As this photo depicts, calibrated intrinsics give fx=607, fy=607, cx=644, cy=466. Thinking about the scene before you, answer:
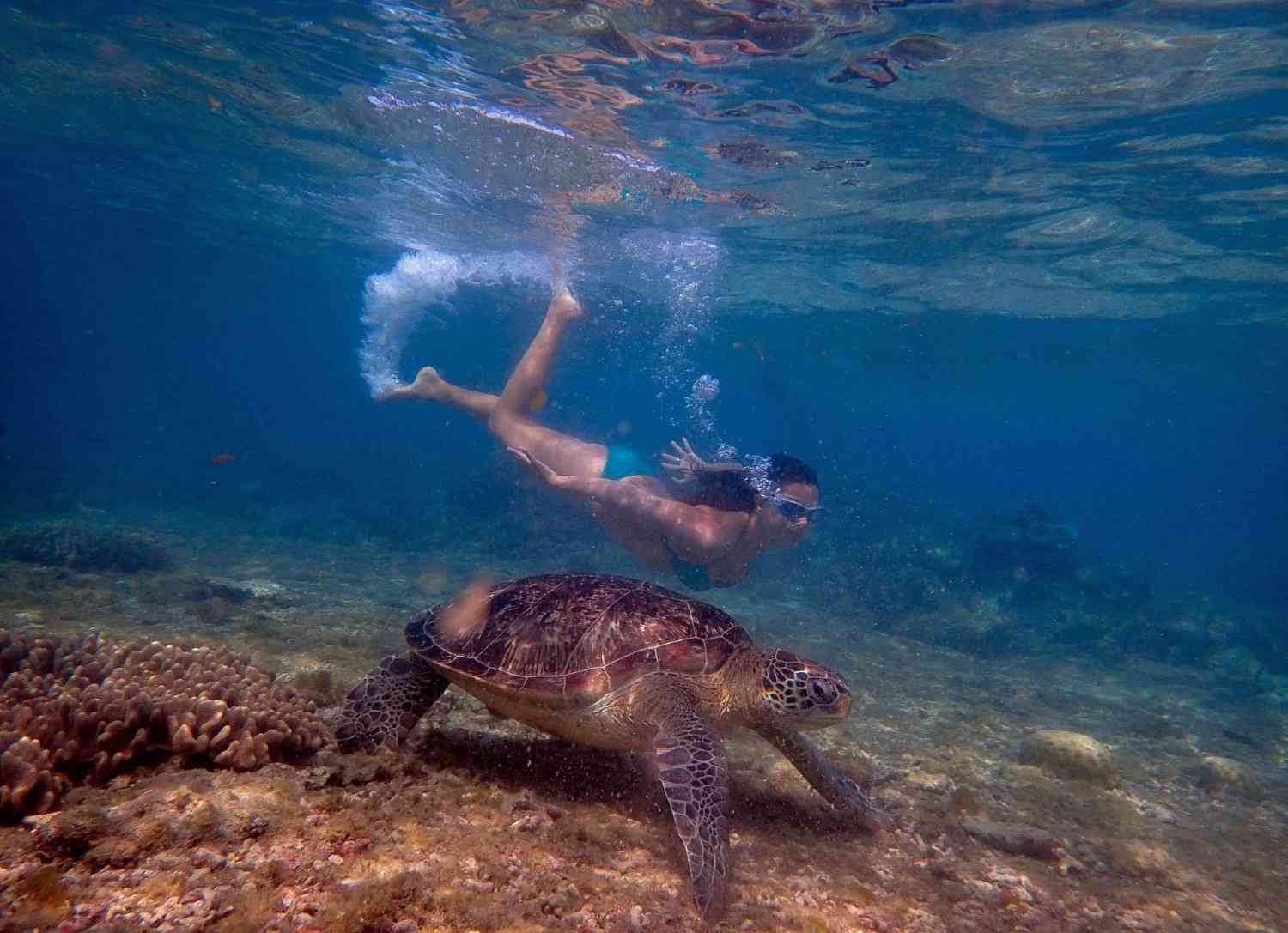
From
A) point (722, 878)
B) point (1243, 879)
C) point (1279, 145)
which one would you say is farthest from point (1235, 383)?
point (722, 878)

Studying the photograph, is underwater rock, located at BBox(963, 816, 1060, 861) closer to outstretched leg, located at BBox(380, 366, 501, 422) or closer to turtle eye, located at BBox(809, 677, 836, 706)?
turtle eye, located at BBox(809, 677, 836, 706)

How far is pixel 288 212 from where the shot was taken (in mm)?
27859

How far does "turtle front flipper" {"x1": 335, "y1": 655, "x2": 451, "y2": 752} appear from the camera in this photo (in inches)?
174

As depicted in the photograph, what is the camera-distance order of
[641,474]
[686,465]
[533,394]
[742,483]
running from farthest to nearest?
[533,394]
[641,474]
[686,465]
[742,483]

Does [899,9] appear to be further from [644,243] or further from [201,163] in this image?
[201,163]

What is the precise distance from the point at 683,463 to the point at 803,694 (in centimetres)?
540

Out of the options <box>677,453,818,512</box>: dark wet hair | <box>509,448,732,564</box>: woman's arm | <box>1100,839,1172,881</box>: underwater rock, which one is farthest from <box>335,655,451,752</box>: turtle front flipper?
<box>1100,839,1172,881</box>: underwater rock

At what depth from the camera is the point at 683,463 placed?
9500 mm

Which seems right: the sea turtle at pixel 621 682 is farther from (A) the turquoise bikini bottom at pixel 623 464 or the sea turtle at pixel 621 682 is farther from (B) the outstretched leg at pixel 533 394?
(B) the outstretched leg at pixel 533 394

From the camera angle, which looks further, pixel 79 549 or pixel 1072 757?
pixel 79 549

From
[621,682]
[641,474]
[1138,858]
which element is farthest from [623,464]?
[1138,858]

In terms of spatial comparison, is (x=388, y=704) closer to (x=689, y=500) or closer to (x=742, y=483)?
(x=689, y=500)

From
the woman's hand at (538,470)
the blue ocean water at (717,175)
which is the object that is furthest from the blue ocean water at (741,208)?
the woman's hand at (538,470)

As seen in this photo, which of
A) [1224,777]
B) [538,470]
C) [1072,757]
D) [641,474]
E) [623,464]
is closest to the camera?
[1072,757]
